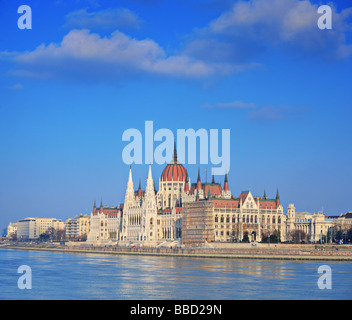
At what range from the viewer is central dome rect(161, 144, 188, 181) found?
158500 mm

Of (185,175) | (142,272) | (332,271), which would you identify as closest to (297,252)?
(332,271)

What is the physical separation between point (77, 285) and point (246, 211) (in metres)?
77.0

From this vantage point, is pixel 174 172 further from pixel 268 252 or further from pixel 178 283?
pixel 178 283

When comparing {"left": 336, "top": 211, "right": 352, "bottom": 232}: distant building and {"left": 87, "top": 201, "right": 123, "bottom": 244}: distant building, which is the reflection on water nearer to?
{"left": 336, "top": 211, "right": 352, "bottom": 232}: distant building

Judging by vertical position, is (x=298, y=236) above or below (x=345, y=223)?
below

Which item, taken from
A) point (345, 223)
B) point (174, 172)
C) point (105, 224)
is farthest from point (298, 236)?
point (105, 224)

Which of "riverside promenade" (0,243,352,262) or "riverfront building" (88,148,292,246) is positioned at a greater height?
"riverfront building" (88,148,292,246)

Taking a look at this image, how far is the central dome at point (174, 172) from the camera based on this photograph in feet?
520

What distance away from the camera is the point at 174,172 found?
15925 cm

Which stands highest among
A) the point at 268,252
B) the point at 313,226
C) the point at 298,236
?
the point at 313,226

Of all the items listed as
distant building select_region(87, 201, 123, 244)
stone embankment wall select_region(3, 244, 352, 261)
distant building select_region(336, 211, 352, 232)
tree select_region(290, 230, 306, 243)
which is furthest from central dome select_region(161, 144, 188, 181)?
stone embankment wall select_region(3, 244, 352, 261)

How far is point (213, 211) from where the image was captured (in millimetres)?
125188

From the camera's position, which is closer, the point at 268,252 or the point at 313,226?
the point at 268,252
